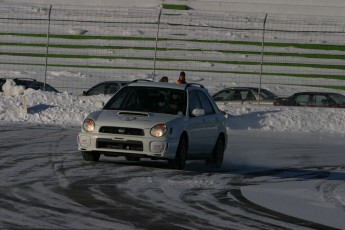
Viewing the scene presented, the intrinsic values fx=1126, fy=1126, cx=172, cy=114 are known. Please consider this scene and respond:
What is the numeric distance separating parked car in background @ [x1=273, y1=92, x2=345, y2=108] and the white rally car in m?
16.7

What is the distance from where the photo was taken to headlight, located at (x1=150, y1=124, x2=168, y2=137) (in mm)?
16703

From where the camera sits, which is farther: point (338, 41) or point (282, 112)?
point (338, 41)

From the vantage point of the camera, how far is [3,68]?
154 feet

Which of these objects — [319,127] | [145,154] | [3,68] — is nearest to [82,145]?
[145,154]

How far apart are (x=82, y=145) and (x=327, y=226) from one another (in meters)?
6.39

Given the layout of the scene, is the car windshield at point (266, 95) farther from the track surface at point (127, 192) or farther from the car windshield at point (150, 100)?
the car windshield at point (150, 100)

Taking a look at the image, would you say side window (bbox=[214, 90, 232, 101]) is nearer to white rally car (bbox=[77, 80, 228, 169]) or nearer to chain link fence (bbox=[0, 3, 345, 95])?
chain link fence (bbox=[0, 3, 345, 95])

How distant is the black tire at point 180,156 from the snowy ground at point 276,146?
815mm

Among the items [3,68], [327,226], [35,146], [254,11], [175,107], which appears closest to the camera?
[327,226]

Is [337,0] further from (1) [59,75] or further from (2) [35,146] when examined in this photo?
(2) [35,146]

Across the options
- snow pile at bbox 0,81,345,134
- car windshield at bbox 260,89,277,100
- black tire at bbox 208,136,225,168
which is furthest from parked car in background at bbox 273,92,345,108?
black tire at bbox 208,136,225,168

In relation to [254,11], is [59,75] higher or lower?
lower

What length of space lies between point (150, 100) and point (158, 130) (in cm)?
124

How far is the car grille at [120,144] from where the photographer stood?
16.7 meters
